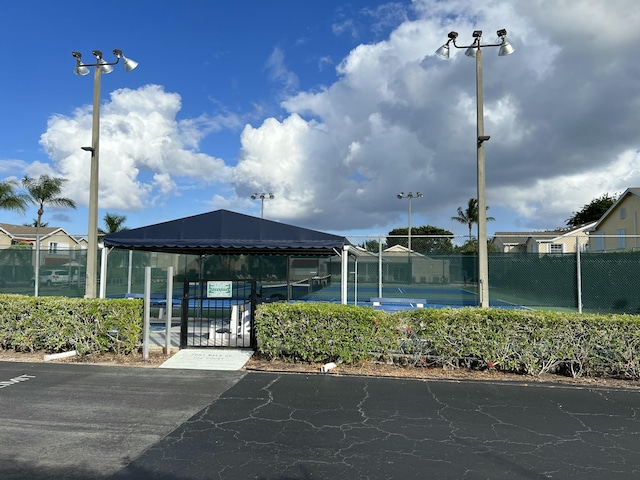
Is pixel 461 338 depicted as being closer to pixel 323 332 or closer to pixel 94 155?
pixel 323 332

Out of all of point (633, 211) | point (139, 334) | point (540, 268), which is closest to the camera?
point (139, 334)

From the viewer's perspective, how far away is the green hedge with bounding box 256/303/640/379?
673 cm

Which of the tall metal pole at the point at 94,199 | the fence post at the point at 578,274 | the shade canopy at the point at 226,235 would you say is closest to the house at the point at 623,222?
the fence post at the point at 578,274

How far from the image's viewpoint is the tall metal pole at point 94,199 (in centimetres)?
971

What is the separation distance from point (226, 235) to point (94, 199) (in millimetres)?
3328

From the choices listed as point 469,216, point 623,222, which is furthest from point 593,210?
point 623,222

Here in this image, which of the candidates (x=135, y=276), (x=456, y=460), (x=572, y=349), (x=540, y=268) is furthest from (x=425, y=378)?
(x=135, y=276)

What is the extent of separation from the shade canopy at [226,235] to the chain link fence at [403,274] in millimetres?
4292

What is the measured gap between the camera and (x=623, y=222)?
87.6ft

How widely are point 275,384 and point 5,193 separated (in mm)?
33698

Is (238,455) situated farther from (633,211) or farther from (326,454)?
(633,211)

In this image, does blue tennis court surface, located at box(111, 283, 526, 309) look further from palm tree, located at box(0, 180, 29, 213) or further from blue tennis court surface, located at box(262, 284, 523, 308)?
palm tree, located at box(0, 180, 29, 213)

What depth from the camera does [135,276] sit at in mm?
16328

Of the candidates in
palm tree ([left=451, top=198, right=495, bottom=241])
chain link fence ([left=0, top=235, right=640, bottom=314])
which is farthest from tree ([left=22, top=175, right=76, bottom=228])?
palm tree ([left=451, top=198, right=495, bottom=241])
